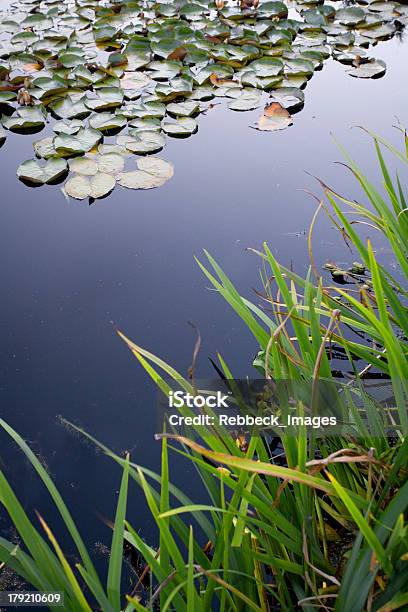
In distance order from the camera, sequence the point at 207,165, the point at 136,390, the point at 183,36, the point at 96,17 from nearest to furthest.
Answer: the point at 136,390 → the point at 207,165 → the point at 183,36 → the point at 96,17

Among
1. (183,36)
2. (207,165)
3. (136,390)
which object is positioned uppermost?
(183,36)

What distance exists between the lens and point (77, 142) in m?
2.29

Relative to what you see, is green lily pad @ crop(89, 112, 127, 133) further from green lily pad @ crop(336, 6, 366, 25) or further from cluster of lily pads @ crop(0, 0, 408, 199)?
green lily pad @ crop(336, 6, 366, 25)

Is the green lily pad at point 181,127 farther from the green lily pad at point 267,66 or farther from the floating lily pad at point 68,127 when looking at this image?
the green lily pad at point 267,66

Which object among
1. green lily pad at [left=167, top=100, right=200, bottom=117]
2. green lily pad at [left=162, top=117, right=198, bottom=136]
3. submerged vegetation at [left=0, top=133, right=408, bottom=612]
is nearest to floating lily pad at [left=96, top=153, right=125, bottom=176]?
green lily pad at [left=162, top=117, right=198, bottom=136]

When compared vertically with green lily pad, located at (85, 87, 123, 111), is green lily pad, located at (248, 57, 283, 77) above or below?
above

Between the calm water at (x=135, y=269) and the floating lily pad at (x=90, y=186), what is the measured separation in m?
0.04

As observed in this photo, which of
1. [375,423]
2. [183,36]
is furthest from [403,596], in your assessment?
[183,36]

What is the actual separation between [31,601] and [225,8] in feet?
9.81

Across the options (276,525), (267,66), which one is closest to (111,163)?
(267,66)

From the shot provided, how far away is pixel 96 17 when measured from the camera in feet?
10.2

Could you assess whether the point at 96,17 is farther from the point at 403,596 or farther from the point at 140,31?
the point at 403,596

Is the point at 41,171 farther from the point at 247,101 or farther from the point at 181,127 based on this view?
the point at 247,101

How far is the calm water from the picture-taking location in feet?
4.62
